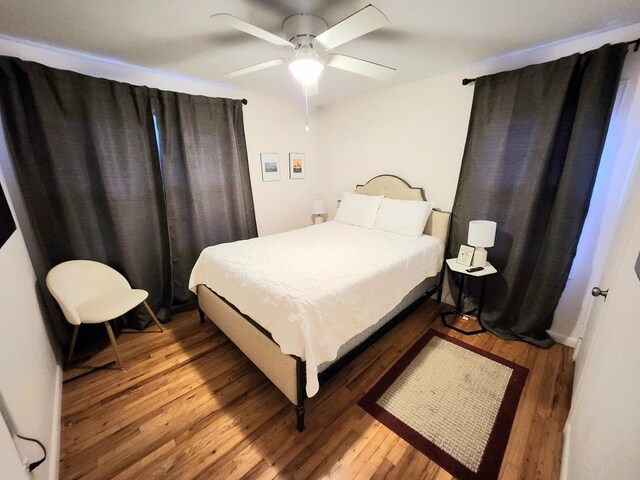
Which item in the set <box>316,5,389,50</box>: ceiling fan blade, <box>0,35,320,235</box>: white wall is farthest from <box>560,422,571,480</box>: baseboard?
<box>0,35,320,235</box>: white wall

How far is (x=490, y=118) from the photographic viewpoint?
86.7 inches

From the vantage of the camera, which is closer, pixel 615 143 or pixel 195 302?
pixel 615 143

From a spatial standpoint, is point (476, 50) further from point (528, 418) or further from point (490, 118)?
point (528, 418)

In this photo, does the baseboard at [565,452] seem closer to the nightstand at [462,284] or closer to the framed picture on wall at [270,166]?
the nightstand at [462,284]

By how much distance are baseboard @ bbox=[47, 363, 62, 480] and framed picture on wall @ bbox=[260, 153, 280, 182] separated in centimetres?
265

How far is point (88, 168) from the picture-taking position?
2.10m

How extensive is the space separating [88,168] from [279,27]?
190 cm

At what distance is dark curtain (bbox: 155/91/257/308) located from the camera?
2477 millimetres

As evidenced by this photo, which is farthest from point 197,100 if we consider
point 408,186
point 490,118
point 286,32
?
point 490,118

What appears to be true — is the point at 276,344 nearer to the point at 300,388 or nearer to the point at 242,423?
the point at 300,388

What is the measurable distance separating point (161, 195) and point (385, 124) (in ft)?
8.50

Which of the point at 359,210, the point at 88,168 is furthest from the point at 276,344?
the point at 88,168

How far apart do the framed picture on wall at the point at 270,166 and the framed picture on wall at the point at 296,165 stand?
219mm

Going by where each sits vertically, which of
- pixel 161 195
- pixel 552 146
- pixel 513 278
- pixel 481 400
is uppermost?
pixel 552 146
